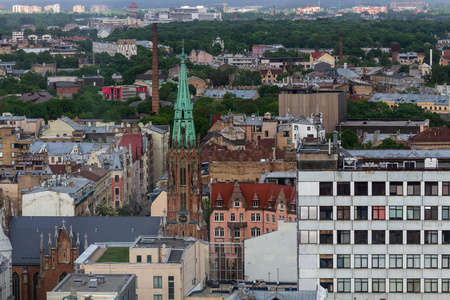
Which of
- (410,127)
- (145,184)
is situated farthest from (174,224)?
(410,127)

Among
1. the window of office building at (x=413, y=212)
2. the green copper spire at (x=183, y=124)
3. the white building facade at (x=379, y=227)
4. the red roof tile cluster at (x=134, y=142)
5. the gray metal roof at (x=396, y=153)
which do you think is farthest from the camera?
the red roof tile cluster at (x=134, y=142)

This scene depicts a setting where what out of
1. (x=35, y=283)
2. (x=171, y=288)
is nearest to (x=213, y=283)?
(x=171, y=288)

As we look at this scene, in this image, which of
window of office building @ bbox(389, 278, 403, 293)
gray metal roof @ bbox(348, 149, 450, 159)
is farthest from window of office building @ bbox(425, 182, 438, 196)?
gray metal roof @ bbox(348, 149, 450, 159)

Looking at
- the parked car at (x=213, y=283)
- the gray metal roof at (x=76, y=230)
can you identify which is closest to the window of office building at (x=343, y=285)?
the parked car at (x=213, y=283)

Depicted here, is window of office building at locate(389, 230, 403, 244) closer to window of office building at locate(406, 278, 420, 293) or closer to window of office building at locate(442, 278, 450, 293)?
window of office building at locate(406, 278, 420, 293)

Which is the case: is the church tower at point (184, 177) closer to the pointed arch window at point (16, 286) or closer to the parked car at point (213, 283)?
the pointed arch window at point (16, 286)

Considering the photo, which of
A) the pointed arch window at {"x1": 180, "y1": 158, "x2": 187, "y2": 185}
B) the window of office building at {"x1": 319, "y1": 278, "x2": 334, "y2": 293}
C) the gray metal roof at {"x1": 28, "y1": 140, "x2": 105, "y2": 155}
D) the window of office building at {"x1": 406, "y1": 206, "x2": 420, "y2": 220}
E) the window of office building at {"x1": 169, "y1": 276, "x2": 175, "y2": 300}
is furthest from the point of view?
the gray metal roof at {"x1": 28, "y1": 140, "x2": 105, "y2": 155}
